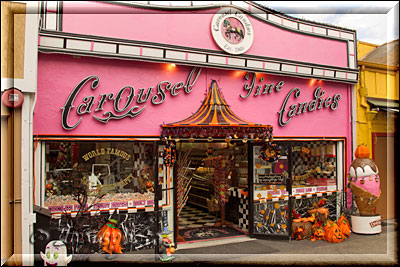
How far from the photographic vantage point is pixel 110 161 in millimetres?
7031

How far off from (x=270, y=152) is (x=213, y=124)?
1766 millimetres

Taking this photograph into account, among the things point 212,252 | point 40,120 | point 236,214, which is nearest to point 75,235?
point 40,120

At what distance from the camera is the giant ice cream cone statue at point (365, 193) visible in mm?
8477

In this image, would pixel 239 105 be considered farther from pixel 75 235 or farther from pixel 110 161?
pixel 75 235

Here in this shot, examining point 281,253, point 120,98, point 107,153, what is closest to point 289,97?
point 281,253

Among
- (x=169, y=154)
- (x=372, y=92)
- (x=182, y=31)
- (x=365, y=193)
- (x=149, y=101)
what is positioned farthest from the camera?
(x=372, y=92)

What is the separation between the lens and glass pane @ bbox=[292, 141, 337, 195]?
9086 millimetres

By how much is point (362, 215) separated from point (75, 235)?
22.5 ft

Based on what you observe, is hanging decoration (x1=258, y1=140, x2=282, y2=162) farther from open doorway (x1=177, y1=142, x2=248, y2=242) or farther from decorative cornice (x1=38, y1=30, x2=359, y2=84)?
decorative cornice (x1=38, y1=30, x2=359, y2=84)

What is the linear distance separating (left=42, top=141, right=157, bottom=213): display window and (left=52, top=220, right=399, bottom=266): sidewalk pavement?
109 cm

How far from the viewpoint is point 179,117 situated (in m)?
7.65

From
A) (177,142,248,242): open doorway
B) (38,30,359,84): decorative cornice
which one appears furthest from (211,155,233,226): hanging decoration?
(38,30,359,84): decorative cornice

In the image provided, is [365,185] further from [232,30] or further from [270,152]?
[232,30]

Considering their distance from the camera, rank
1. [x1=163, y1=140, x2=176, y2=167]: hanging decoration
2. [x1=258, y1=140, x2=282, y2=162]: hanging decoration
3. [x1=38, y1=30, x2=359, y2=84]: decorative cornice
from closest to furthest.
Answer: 1. [x1=38, y1=30, x2=359, y2=84]: decorative cornice
2. [x1=163, y1=140, x2=176, y2=167]: hanging decoration
3. [x1=258, y1=140, x2=282, y2=162]: hanging decoration
